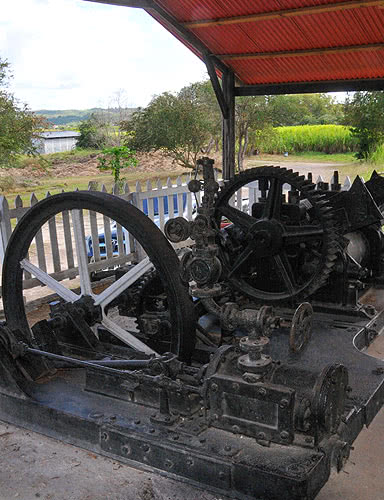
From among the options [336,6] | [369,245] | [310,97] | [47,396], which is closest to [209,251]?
[47,396]

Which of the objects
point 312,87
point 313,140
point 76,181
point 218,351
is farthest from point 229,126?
point 313,140

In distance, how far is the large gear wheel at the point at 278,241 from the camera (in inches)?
144

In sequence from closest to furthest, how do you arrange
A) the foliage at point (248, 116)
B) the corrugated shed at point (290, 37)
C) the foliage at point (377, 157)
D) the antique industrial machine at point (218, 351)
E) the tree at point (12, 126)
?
the antique industrial machine at point (218, 351)
the corrugated shed at point (290, 37)
the tree at point (12, 126)
the foliage at point (377, 157)
the foliage at point (248, 116)

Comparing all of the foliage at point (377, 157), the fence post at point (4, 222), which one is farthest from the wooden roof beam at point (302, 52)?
the foliage at point (377, 157)

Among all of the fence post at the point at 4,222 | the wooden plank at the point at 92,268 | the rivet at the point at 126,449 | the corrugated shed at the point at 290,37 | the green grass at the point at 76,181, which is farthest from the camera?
the green grass at the point at 76,181

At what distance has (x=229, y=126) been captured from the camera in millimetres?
7309

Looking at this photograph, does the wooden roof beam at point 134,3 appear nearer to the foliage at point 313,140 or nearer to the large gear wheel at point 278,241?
the large gear wheel at point 278,241

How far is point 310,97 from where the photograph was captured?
934 inches

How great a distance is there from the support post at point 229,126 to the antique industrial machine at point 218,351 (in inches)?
128

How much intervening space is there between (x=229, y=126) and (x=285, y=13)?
2.03 metres

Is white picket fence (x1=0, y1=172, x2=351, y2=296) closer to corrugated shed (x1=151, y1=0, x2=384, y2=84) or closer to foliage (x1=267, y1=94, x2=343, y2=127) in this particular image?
corrugated shed (x1=151, y1=0, x2=384, y2=84)

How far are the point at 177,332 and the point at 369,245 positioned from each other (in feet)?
7.68

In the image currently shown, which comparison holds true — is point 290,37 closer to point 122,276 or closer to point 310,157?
point 122,276

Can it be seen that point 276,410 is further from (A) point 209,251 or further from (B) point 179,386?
(A) point 209,251
